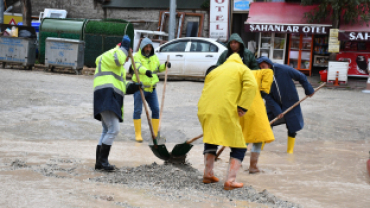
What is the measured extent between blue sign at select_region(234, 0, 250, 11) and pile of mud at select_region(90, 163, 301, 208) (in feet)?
50.5

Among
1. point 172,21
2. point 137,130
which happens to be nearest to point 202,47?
point 172,21

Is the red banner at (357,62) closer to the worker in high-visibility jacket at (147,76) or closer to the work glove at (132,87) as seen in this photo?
the worker in high-visibility jacket at (147,76)

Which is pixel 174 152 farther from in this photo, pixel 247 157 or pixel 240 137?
pixel 247 157

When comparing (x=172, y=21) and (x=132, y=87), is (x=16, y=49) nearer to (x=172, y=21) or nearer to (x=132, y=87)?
(x=172, y=21)

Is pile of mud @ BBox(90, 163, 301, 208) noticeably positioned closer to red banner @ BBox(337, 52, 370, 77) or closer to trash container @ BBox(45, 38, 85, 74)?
trash container @ BBox(45, 38, 85, 74)

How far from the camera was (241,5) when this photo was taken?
19781 millimetres

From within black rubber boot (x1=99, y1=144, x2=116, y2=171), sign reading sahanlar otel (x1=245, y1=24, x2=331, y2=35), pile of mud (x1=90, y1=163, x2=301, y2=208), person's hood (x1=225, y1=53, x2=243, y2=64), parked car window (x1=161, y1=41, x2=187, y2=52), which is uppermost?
sign reading sahanlar otel (x1=245, y1=24, x2=331, y2=35)

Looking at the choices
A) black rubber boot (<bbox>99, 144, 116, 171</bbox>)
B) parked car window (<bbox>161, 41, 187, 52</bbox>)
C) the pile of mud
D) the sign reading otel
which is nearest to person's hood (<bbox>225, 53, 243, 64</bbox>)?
the pile of mud

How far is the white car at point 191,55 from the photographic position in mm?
14898

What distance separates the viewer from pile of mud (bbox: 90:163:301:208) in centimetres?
437

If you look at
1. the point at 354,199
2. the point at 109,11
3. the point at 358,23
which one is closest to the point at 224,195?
the point at 354,199

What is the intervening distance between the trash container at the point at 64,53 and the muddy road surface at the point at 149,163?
5.31m

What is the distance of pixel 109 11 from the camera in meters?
22.2

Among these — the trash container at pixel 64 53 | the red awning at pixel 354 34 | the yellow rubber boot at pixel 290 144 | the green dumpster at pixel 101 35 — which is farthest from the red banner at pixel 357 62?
the yellow rubber boot at pixel 290 144
